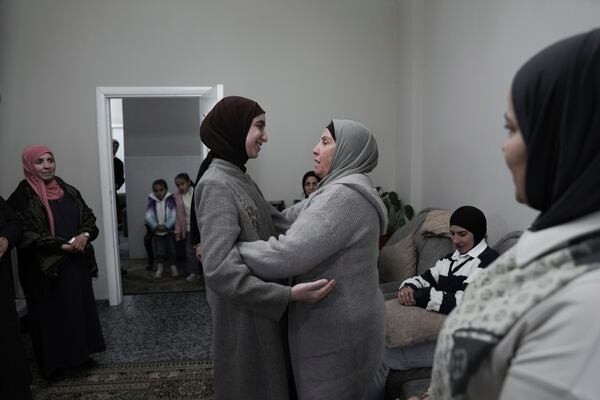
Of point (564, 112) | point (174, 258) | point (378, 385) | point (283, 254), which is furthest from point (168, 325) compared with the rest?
point (564, 112)

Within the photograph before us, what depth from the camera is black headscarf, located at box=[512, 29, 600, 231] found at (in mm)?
508

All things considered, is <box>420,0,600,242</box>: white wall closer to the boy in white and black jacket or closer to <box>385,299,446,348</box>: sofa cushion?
the boy in white and black jacket

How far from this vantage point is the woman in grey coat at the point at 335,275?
111 centimetres

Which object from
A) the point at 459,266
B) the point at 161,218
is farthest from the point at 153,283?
the point at 459,266

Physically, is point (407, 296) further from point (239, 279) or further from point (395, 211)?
point (395, 211)

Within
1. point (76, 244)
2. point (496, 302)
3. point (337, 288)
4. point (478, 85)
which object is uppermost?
point (478, 85)

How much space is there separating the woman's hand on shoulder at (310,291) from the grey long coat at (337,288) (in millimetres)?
42

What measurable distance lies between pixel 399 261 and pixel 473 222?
789 millimetres

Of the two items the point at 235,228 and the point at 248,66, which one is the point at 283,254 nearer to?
the point at 235,228

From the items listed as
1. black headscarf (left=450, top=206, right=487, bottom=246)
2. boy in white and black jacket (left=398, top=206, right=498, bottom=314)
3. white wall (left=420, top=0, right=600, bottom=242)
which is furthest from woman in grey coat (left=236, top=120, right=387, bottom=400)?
white wall (left=420, top=0, right=600, bottom=242)

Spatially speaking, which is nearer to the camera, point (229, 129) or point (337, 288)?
point (337, 288)

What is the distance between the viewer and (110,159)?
3.55m

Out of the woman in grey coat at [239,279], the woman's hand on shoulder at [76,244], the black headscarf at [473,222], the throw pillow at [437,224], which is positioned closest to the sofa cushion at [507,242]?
the black headscarf at [473,222]

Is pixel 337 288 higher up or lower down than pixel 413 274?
higher up
